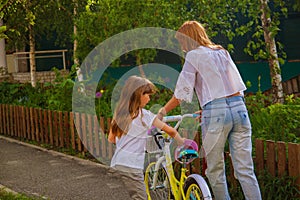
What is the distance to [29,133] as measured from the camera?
11.4 m

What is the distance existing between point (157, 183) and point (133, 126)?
3.28 ft

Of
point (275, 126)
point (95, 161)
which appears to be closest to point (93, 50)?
point (95, 161)

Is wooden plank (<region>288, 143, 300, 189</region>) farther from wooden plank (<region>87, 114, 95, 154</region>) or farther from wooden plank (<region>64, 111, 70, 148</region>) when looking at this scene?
wooden plank (<region>64, 111, 70, 148</region>)

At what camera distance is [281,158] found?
5527mm

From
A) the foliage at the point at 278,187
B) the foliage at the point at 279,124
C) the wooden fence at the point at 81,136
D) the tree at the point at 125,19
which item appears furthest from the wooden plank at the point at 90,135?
the foliage at the point at 278,187

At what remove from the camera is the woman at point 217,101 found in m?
4.64

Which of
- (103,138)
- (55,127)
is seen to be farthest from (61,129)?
(103,138)

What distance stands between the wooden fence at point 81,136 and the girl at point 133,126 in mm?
996

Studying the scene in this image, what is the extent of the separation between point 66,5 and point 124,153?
12.6 meters

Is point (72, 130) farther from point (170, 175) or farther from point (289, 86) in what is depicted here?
point (289, 86)

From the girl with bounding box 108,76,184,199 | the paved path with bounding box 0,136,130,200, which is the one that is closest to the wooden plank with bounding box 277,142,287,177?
the girl with bounding box 108,76,184,199

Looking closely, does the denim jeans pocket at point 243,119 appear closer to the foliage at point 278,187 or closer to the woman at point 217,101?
the woman at point 217,101

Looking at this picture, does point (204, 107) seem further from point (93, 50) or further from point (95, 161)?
point (93, 50)

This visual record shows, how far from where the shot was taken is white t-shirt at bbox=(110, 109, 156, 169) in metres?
4.58
